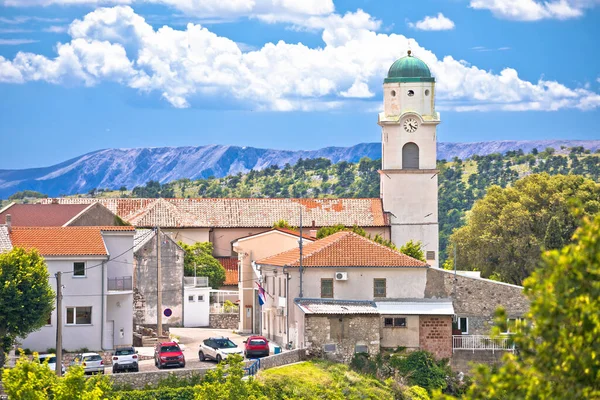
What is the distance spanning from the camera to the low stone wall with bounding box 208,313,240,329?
75.2 meters

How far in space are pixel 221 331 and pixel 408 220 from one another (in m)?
27.9

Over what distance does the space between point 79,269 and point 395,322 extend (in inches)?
559

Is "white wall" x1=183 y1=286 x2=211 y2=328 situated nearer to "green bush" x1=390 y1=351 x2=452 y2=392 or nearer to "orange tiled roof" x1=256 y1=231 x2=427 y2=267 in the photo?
"orange tiled roof" x1=256 y1=231 x2=427 y2=267

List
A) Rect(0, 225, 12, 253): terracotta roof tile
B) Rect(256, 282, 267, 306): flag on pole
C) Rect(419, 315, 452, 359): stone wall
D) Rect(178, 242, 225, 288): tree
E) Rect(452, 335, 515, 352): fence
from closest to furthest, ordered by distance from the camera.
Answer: Rect(419, 315, 452, 359): stone wall → Rect(452, 335, 515, 352): fence → Rect(0, 225, 12, 253): terracotta roof tile → Rect(256, 282, 267, 306): flag on pole → Rect(178, 242, 225, 288): tree

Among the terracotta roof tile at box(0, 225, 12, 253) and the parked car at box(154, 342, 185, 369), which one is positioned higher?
the terracotta roof tile at box(0, 225, 12, 253)

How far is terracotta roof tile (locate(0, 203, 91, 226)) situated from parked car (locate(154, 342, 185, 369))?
24533 millimetres

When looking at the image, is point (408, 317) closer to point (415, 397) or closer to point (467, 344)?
point (467, 344)

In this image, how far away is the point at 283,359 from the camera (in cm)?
5291

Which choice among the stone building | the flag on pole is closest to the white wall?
the stone building

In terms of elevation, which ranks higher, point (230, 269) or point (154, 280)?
point (230, 269)

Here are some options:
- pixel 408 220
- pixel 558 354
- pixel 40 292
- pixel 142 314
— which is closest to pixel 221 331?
pixel 142 314

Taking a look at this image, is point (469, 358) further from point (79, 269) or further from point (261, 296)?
point (79, 269)

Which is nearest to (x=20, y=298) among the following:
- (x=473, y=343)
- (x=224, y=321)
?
(x=473, y=343)

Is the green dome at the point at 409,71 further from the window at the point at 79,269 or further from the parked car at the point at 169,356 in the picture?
the parked car at the point at 169,356
